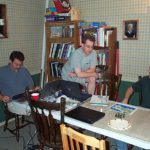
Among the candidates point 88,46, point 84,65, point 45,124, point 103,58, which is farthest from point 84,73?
→ point 45,124

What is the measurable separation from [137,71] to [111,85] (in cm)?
79

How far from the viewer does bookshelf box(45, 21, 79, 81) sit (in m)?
3.71

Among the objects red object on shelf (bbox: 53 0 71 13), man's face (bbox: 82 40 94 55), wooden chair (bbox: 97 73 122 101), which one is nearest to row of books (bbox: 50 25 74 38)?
red object on shelf (bbox: 53 0 71 13)

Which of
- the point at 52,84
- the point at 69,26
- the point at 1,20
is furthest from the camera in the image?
the point at 69,26

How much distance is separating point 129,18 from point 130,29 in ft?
0.56

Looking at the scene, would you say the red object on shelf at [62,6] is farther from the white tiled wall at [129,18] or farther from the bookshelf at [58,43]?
the white tiled wall at [129,18]

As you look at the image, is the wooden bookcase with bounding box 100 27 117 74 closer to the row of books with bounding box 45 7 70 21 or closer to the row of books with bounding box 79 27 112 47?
the row of books with bounding box 79 27 112 47

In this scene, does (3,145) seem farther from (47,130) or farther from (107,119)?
(107,119)

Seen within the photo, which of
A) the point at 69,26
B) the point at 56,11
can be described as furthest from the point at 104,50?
the point at 56,11

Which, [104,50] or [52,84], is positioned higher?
[104,50]

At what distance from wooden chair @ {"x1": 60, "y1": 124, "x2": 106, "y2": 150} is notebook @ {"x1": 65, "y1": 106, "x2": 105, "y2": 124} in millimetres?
375

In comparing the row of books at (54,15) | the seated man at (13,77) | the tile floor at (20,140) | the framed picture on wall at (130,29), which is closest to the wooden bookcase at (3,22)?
the seated man at (13,77)

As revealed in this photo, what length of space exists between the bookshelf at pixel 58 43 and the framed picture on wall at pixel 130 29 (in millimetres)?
777

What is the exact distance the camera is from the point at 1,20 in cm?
342
